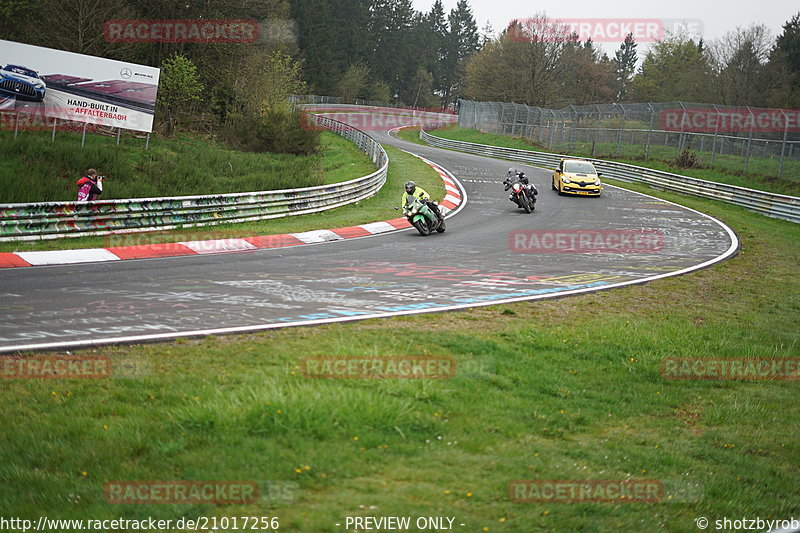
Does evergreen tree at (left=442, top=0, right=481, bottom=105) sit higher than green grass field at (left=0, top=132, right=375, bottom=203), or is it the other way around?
evergreen tree at (left=442, top=0, right=481, bottom=105)

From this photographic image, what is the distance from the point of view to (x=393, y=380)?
707cm

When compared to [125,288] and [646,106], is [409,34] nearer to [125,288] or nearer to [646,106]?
[646,106]

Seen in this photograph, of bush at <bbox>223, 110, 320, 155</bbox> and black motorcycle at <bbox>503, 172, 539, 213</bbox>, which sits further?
bush at <bbox>223, 110, 320, 155</bbox>

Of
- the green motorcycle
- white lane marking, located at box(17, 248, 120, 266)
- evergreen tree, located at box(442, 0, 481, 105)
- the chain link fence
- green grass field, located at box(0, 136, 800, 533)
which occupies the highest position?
evergreen tree, located at box(442, 0, 481, 105)

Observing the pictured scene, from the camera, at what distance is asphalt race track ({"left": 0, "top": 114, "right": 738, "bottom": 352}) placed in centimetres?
971

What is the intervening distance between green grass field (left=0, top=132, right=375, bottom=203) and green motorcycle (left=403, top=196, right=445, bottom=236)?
238 inches

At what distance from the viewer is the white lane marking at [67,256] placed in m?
14.3

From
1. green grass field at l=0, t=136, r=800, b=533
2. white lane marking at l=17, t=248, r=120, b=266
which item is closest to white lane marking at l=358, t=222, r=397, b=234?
white lane marking at l=17, t=248, r=120, b=266

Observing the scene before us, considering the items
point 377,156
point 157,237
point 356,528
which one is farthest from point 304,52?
point 356,528

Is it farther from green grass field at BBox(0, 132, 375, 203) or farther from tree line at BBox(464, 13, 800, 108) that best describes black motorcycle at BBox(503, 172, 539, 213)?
tree line at BBox(464, 13, 800, 108)

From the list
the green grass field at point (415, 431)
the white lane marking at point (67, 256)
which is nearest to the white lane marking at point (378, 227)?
the white lane marking at point (67, 256)

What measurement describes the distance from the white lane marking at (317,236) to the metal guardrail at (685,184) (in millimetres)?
18992

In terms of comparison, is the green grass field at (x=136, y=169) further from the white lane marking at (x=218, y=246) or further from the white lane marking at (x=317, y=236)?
the white lane marking at (x=317, y=236)

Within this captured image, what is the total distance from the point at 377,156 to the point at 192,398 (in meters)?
30.8
